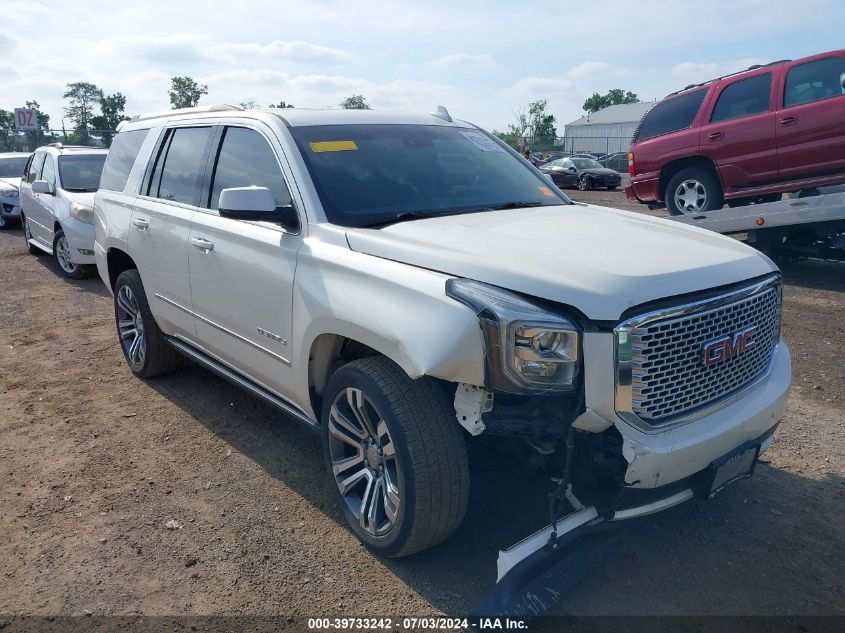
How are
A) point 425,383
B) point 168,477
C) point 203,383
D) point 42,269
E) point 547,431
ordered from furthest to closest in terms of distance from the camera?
point 42,269, point 203,383, point 168,477, point 425,383, point 547,431

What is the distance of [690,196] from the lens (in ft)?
33.2

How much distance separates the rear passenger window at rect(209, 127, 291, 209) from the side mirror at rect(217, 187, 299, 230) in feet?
0.81

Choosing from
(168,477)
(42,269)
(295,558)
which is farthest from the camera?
(42,269)

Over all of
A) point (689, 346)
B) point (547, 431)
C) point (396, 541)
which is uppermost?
point (689, 346)

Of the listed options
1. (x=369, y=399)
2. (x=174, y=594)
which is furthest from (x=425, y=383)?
(x=174, y=594)

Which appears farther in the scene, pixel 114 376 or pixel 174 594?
pixel 114 376

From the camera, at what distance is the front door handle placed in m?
4.14

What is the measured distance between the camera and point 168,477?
4.10m

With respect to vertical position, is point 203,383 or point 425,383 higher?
point 425,383

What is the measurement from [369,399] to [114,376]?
12.1ft

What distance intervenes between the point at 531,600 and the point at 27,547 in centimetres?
241

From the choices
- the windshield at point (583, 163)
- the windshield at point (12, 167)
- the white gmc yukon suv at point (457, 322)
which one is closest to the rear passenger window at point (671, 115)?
the white gmc yukon suv at point (457, 322)

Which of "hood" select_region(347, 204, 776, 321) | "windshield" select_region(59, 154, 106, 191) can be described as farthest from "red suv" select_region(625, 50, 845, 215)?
"windshield" select_region(59, 154, 106, 191)

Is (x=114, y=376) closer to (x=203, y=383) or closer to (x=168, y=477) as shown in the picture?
(x=203, y=383)
